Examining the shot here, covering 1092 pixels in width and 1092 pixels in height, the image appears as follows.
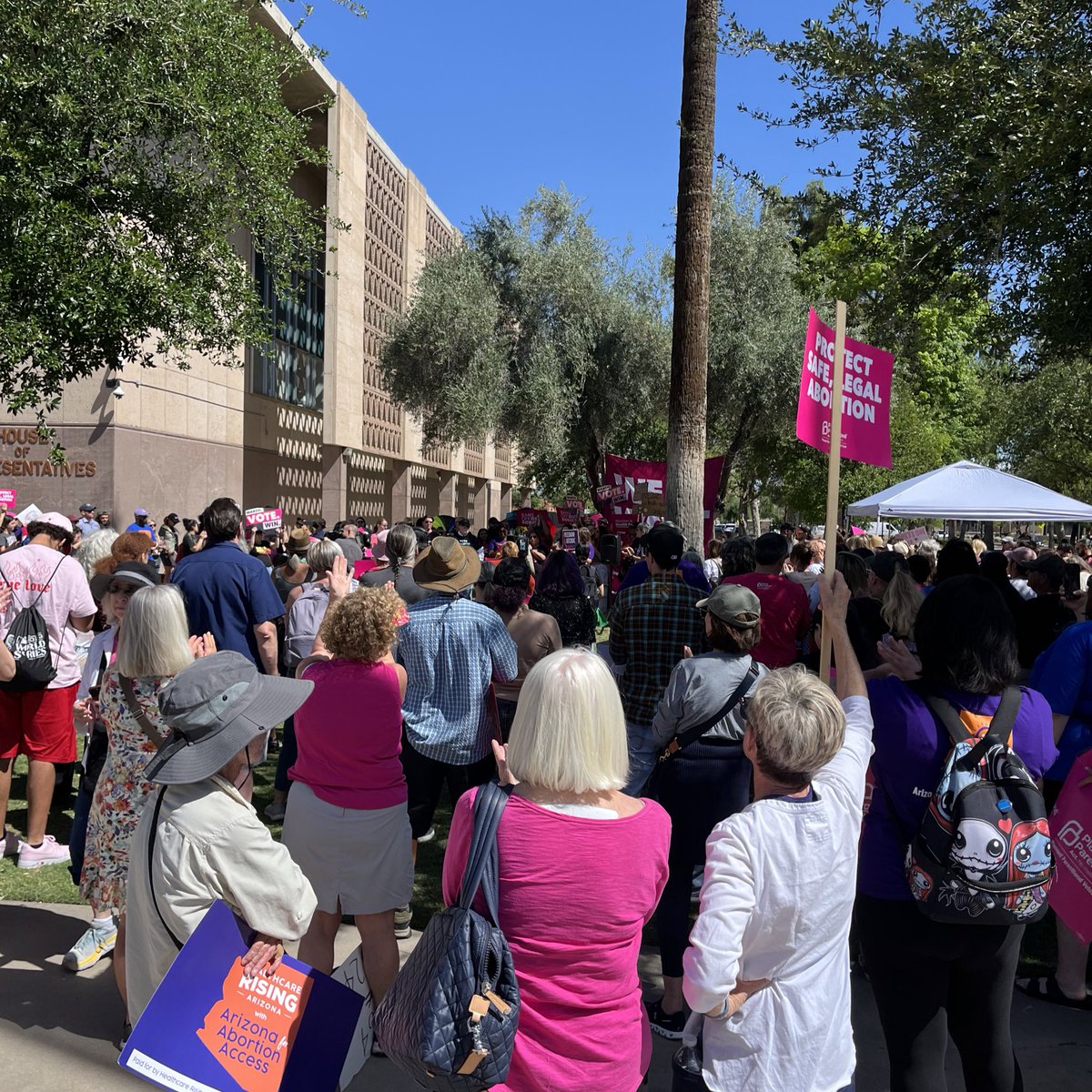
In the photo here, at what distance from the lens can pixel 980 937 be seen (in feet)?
8.91

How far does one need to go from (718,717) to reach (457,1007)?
215 cm

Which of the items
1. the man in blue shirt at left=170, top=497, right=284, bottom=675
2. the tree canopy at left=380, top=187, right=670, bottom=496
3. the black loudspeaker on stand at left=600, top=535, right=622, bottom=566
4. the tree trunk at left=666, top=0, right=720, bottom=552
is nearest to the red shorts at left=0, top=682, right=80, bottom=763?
the man in blue shirt at left=170, top=497, right=284, bottom=675

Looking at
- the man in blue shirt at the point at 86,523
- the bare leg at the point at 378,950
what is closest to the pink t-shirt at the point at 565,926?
the bare leg at the point at 378,950

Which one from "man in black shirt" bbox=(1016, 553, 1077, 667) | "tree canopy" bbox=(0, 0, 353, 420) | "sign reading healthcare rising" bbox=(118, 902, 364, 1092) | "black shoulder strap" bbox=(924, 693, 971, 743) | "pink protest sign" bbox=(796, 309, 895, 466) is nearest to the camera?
"sign reading healthcare rising" bbox=(118, 902, 364, 1092)

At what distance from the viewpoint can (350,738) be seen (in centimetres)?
372

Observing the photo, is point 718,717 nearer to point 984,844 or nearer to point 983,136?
point 984,844

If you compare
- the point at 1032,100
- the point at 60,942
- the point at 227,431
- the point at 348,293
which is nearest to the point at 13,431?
the point at 227,431

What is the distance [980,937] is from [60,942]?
4.22 meters

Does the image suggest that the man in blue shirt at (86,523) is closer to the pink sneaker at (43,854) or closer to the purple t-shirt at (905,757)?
the pink sneaker at (43,854)

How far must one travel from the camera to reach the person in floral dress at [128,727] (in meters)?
3.65

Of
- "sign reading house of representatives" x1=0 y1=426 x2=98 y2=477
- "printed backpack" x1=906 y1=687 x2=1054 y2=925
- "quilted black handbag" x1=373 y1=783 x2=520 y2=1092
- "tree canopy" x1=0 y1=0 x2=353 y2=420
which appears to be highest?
"tree canopy" x1=0 y1=0 x2=353 y2=420

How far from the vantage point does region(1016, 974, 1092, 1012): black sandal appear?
4.32 metres

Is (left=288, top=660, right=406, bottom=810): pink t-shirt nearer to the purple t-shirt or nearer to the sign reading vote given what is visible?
the purple t-shirt

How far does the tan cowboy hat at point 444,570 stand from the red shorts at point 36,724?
2.54 m
